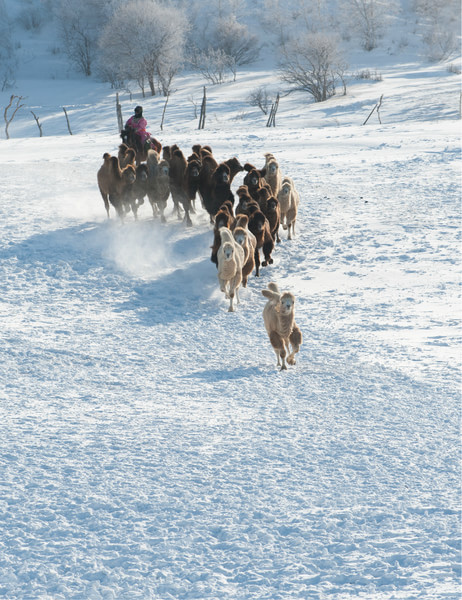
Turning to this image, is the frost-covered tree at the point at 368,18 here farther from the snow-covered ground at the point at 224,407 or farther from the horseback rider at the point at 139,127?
the snow-covered ground at the point at 224,407

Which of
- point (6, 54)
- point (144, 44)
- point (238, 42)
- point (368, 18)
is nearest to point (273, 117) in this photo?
point (144, 44)

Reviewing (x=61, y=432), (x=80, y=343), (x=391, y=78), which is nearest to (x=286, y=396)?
(x=61, y=432)

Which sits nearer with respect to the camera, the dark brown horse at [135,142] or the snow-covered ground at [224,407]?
the snow-covered ground at [224,407]

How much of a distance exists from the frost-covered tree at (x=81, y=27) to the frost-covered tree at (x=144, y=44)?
14.8 ft

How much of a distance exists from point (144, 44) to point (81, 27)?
44.3 ft

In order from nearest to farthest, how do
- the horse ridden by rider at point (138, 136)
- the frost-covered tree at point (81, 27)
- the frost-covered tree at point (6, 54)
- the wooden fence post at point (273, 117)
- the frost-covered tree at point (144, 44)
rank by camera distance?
the horse ridden by rider at point (138, 136)
the wooden fence post at point (273, 117)
the frost-covered tree at point (144, 44)
the frost-covered tree at point (6, 54)
the frost-covered tree at point (81, 27)

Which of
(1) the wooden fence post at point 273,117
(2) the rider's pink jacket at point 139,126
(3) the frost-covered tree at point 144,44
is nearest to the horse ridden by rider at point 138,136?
(2) the rider's pink jacket at point 139,126

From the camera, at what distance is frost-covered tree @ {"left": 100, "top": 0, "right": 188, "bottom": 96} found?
4538cm

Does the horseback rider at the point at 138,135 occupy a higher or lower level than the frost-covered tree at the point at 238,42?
lower

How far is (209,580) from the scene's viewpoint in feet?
12.4

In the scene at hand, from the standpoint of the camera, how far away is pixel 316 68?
3912cm

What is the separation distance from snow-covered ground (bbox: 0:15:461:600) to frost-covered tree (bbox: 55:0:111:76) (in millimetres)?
43992

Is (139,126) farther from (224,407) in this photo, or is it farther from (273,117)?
(273,117)

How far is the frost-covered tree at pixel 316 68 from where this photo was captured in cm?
3741
